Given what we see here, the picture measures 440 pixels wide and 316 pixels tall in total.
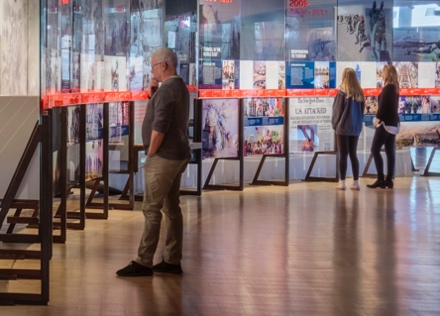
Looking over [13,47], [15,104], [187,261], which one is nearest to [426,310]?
[187,261]

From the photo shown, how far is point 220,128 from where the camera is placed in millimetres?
12219

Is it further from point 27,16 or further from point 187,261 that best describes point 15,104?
point 27,16

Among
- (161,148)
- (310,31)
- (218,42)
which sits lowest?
(161,148)

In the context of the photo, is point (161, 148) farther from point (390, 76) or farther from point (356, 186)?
point (390, 76)

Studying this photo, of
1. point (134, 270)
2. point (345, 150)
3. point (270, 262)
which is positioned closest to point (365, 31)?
point (345, 150)

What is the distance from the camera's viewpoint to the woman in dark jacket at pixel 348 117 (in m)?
12.4

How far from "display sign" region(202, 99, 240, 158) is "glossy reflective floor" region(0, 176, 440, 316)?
1.06 meters

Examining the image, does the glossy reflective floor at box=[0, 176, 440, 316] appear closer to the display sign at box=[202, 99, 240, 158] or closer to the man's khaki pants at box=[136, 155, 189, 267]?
the man's khaki pants at box=[136, 155, 189, 267]

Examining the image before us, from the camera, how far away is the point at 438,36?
13.9 meters

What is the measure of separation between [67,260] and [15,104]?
3.99 feet

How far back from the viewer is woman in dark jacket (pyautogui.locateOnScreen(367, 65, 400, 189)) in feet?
41.3

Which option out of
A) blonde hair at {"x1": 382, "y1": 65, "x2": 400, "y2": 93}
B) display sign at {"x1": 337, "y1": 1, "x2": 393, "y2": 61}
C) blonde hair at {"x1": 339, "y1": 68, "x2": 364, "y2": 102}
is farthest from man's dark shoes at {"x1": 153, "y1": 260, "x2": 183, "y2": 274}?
display sign at {"x1": 337, "y1": 1, "x2": 393, "y2": 61}

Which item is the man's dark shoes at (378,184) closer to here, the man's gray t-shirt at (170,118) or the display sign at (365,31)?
the display sign at (365,31)

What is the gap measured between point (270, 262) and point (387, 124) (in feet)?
18.8
